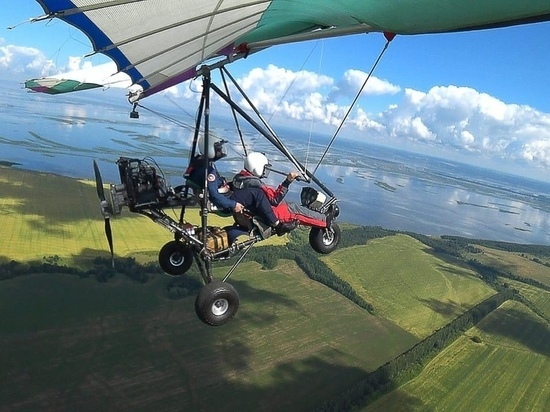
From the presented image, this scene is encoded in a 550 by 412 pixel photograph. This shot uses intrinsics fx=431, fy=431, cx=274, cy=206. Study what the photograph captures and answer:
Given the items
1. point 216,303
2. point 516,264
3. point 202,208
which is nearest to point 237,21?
point 202,208

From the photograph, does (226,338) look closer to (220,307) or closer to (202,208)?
(220,307)

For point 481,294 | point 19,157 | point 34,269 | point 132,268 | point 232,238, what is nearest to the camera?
point 232,238

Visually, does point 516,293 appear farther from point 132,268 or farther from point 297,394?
point 132,268

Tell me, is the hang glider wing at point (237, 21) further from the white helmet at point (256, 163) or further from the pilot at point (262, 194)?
the pilot at point (262, 194)

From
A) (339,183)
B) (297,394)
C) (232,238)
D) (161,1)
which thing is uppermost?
(161,1)

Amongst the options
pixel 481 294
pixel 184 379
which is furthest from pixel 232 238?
pixel 481 294

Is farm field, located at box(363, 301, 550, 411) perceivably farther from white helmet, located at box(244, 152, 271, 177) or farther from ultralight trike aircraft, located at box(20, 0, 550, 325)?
white helmet, located at box(244, 152, 271, 177)

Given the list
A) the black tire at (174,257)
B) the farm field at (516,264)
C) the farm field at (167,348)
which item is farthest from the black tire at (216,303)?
the farm field at (516,264)
